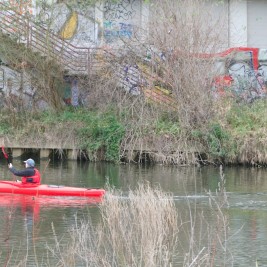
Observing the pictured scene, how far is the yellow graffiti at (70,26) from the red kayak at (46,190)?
13038mm

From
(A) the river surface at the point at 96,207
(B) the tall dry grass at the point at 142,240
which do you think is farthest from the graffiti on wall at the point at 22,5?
(B) the tall dry grass at the point at 142,240

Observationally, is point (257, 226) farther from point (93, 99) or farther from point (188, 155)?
point (93, 99)

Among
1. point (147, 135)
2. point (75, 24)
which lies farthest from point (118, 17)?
point (147, 135)

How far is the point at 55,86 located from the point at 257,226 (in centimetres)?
1710

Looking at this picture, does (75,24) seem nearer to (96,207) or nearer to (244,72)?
(244,72)

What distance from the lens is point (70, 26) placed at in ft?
119

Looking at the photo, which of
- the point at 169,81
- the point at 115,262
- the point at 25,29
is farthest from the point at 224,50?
the point at 115,262

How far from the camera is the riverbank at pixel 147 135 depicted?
32.4m

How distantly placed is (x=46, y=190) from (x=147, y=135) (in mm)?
9688

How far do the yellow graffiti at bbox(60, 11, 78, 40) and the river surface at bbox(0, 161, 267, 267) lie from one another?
581 centimetres

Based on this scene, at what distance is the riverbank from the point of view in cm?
3238

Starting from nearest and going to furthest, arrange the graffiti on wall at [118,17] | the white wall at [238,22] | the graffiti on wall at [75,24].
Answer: the graffiti on wall at [75,24] < the graffiti on wall at [118,17] < the white wall at [238,22]

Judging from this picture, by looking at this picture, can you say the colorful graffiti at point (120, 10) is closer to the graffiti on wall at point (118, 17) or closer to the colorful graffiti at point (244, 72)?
the graffiti on wall at point (118, 17)

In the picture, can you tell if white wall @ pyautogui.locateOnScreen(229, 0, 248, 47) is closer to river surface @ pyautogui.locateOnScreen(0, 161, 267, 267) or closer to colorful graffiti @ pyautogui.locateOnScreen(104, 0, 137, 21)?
colorful graffiti @ pyautogui.locateOnScreen(104, 0, 137, 21)
